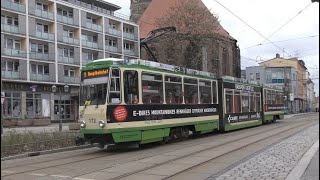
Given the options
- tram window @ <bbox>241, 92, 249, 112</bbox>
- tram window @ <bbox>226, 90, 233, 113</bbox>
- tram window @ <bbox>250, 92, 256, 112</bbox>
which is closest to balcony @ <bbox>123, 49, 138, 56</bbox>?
tram window @ <bbox>250, 92, 256, 112</bbox>

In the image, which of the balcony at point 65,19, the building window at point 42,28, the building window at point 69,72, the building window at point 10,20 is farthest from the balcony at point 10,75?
the balcony at point 65,19

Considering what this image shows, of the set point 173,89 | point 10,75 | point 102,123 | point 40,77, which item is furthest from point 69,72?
point 102,123

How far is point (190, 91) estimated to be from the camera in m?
20.7

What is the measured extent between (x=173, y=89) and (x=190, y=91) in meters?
1.97

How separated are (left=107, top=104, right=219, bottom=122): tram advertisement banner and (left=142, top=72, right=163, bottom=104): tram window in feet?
0.75

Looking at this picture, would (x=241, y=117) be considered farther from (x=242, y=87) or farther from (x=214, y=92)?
(x=214, y=92)

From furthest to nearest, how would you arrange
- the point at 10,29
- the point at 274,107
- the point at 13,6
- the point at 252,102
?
the point at 13,6 → the point at 10,29 → the point at 274,107 → the point at 252,102

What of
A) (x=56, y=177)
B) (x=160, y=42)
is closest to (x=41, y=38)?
(x=160, y=42)

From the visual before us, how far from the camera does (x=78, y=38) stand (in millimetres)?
59500

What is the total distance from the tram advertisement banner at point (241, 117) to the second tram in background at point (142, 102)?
5.55 ft

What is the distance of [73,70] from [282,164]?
164ft

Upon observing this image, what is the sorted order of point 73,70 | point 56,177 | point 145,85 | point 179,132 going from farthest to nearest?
point 73,70 < point 179,132 < point 145,85 < point 56,177

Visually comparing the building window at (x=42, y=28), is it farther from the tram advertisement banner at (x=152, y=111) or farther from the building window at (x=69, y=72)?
the tram advertisement banner at (x=152, y=111)

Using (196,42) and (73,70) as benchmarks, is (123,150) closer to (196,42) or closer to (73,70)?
(196,42)
